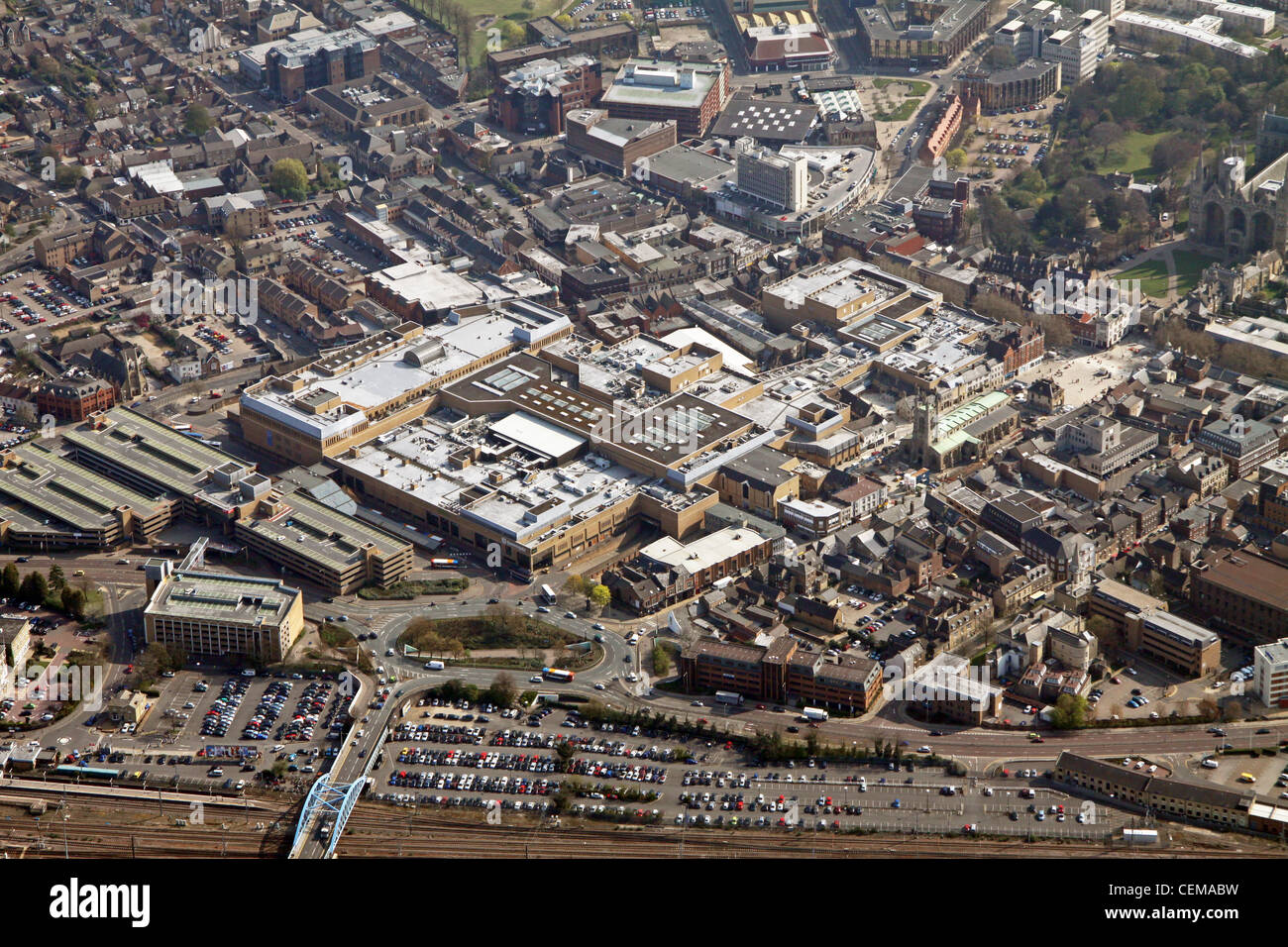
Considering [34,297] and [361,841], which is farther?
[34,297]

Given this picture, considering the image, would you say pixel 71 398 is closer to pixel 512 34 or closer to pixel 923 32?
pixel 512 34

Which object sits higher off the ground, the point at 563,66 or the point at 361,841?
the point at 563,66

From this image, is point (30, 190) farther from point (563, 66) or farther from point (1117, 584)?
point (1117, 584)

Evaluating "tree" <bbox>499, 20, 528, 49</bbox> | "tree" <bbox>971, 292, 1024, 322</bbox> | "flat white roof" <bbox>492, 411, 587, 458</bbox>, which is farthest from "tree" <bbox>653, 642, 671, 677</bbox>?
"tree" <bbox>499, 20, 528, 49</bbox>

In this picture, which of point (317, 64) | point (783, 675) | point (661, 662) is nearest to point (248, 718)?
point (661, 662)

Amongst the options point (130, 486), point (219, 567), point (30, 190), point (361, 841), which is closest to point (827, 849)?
point (361, 841)
